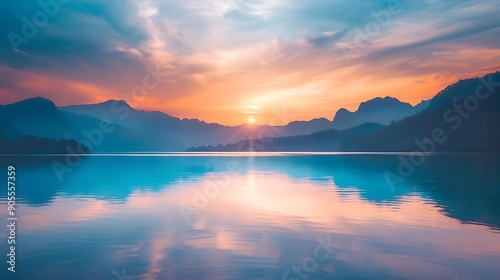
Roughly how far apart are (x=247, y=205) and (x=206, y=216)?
7.87m

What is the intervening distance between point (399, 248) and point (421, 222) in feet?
32.4

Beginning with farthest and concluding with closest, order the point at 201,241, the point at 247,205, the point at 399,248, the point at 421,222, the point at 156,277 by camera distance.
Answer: the point at 247,205 → the point at 421,222 → the point at 201,241 → the point at 399,248 → the point at 156,277

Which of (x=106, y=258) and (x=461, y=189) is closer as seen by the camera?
(x=106, y=258)

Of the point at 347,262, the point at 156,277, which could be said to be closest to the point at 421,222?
the point at 347,262

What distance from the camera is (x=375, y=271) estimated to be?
1728 cm

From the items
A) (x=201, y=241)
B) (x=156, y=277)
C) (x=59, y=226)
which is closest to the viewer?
(x=156, y=277)

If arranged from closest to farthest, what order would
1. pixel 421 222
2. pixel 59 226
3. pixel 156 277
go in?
pixel 156 277, pixel 59 226, pixel 421 222

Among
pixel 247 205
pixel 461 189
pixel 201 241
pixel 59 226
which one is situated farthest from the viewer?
pixel 461 189

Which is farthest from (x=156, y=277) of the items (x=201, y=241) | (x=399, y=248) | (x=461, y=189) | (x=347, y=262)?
(x=461, y=189)

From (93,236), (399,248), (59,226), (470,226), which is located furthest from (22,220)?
(470,226)

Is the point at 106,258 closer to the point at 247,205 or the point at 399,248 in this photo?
the point at 399,248

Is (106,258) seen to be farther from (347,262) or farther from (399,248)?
(399,248)

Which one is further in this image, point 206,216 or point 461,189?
point 461,189

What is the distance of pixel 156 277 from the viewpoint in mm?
16250
